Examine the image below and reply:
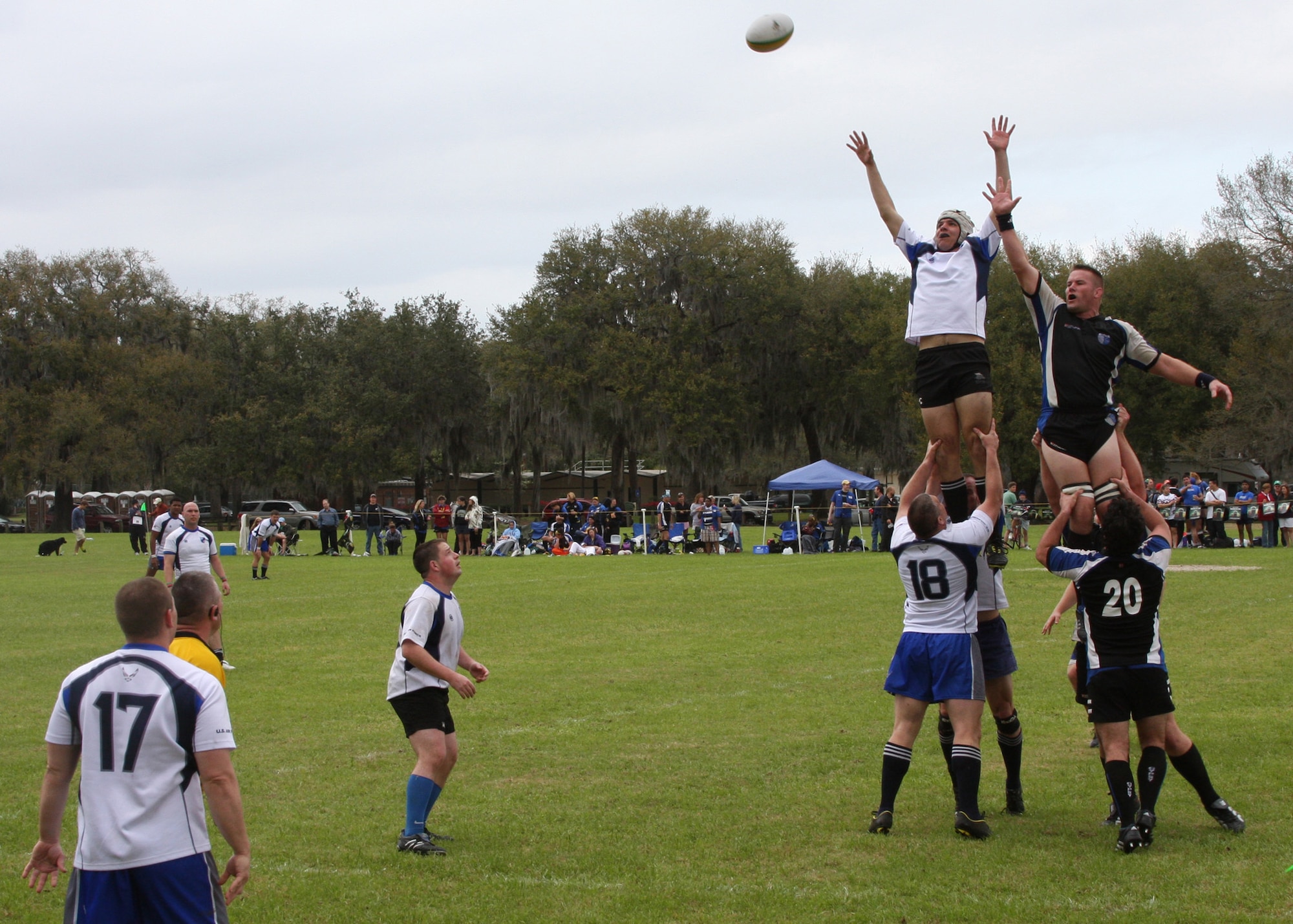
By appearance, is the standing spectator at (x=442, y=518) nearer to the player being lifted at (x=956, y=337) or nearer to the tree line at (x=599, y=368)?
the tree line at (x=599, y=368)

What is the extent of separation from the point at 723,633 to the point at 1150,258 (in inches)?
1676

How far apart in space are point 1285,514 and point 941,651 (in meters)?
27.4

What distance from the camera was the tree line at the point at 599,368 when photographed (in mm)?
48281

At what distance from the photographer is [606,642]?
13.5m

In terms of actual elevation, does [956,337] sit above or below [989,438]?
above

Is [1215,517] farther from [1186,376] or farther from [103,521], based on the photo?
[103,521]

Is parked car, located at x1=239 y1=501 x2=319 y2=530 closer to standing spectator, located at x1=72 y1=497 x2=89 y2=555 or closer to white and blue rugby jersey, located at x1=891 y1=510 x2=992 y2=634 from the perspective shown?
standing spectator, located at x1=72 y1=497 x2=89 y2=555

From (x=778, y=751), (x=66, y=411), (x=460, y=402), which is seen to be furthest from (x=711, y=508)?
(x=66, y=411)

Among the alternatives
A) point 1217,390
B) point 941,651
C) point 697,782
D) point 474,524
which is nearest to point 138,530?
point 474,524

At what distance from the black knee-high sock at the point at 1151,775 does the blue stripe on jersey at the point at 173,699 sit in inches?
171

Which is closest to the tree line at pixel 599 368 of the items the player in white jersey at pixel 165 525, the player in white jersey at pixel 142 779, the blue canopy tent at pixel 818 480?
the blue canopy tent at pixel 818 480

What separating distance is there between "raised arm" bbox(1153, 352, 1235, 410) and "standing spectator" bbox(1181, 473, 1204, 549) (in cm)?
2446

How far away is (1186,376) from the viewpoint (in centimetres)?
680

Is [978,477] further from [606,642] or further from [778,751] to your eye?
[606,642]
